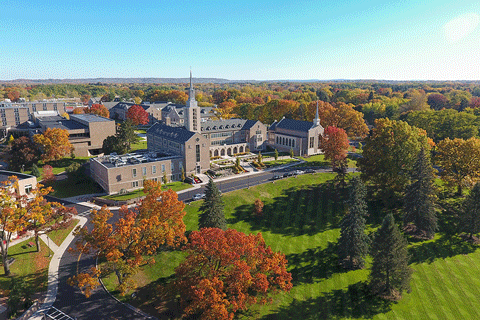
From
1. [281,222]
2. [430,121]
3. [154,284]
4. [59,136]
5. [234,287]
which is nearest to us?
[234,287]

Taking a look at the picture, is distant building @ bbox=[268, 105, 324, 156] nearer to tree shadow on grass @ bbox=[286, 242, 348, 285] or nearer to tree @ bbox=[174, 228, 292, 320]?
tree shadow on grass @ bbox=[286, 242, 348, 285]

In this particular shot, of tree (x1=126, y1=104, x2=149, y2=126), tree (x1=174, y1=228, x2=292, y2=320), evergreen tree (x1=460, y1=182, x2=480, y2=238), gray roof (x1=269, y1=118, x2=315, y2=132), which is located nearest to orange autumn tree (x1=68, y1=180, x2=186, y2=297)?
tree (x1=174, y1=228, x2=292, y2=320)

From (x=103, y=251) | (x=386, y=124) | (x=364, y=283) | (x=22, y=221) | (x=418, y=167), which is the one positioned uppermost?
(x=386, y=124)

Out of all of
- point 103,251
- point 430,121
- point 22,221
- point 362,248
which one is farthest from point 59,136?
point 430,121

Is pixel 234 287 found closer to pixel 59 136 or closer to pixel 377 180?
pixel 377 180

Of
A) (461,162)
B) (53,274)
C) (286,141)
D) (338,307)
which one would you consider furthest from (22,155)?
(461,162)

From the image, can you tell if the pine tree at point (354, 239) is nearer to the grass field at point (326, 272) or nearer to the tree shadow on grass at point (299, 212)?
the grass field at point (326, 272)
